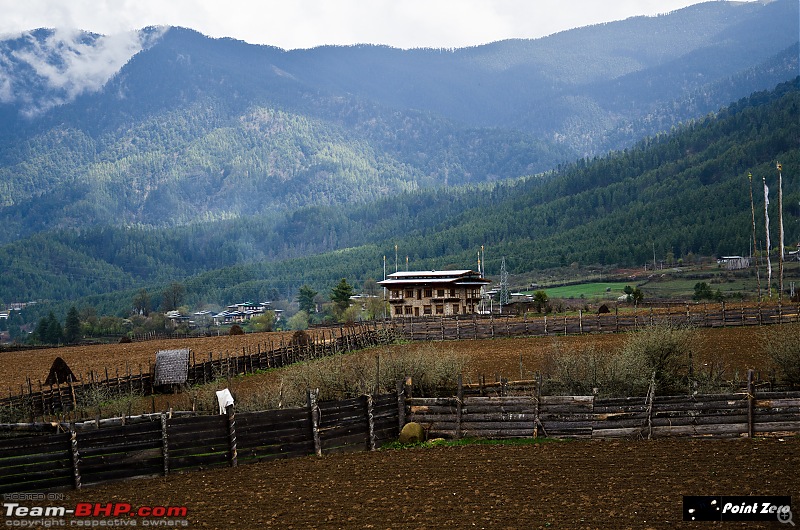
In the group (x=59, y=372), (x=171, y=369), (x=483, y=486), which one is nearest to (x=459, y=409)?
(x=483, y=486)

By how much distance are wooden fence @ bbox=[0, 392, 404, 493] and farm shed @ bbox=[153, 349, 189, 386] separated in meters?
19.0

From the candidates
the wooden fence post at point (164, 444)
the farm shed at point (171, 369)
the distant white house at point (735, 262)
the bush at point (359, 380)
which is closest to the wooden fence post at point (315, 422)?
the bush at point (359, 380)

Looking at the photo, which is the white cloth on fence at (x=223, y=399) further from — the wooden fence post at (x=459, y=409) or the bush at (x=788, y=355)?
the bush at (x=788, y=355)

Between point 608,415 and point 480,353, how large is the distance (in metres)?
27.8

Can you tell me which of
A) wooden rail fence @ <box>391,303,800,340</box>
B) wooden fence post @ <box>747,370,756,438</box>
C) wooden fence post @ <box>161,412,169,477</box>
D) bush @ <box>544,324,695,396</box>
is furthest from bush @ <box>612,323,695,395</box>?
wooden rail fence @ <box>391,303,800,340</box>

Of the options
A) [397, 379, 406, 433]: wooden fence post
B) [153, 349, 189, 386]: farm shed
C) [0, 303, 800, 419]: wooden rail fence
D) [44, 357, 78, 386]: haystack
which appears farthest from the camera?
[0, 303, 800, 419]: wooden rail fence

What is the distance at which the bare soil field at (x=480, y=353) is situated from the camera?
45344mm

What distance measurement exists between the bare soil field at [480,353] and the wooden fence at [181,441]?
5718 millimetres

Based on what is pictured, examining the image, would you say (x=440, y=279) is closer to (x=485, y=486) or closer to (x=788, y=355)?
(x=788, y=355)

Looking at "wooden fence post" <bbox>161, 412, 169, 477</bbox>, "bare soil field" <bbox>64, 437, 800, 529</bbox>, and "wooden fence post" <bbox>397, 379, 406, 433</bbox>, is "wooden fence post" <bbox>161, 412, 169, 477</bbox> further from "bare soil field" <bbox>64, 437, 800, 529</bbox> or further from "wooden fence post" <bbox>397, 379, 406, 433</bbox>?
"wooden fence post" <bbox>397, 379, 406, 433</bbox>

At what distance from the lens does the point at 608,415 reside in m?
28.0

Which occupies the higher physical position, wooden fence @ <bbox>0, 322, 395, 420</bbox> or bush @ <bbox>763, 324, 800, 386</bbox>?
bush @ <bbox>763, 324, 800, 386</bbox>

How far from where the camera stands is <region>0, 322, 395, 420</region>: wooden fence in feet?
136

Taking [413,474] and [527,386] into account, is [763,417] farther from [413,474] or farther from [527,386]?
[413,474]
